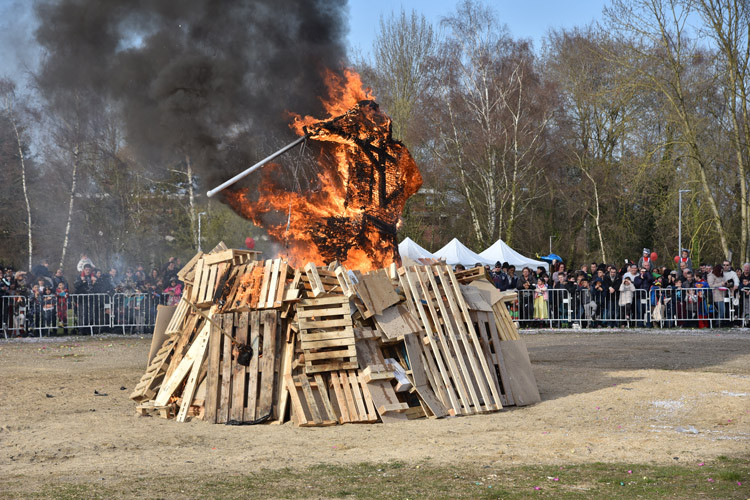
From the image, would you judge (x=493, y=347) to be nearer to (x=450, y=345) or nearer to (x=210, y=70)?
(x=450, y=345)

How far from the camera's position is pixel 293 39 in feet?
44.7

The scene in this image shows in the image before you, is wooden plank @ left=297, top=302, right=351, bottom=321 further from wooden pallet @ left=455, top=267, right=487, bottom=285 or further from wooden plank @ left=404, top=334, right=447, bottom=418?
wooden pallet @ left=455, top=267, right=487, bottom=285

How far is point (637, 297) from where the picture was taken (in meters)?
21.9

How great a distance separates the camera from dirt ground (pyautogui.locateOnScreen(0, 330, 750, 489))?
777cm

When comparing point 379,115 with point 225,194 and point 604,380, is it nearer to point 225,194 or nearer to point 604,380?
point 225,194

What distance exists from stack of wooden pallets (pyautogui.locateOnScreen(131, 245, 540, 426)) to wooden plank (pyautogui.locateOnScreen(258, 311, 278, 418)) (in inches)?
0.5

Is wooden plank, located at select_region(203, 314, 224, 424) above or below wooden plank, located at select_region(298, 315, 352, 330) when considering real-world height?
below

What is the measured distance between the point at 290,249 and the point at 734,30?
70.6 ft

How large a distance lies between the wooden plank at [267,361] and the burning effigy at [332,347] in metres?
0.01

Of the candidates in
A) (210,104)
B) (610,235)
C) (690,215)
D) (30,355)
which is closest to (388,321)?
(210,104)

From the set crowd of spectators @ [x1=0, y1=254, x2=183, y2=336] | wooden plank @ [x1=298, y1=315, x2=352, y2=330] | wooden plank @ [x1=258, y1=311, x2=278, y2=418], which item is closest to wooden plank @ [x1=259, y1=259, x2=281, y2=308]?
wooden plank @ [x1=258, y1=311, x2=278, y2=418]

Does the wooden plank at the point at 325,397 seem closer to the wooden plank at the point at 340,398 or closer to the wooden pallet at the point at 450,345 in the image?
the wooden plank at the point at 340,398

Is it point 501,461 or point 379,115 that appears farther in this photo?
point 379,115

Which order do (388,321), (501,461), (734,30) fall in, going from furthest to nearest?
(734,30) → (388,321) → (501,461)
